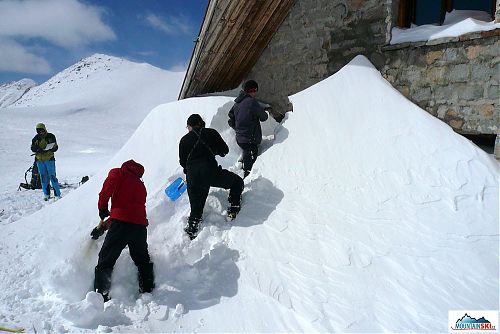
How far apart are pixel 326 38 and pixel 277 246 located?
12.6ft

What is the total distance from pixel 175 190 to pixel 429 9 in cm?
458

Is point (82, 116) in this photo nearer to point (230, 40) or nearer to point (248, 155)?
point (230, 40)

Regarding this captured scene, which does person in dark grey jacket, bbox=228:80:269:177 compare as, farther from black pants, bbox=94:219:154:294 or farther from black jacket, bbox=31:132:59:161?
black jacket, bbox=31:132:59:161

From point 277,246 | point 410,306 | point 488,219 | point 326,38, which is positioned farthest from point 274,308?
point 326,38

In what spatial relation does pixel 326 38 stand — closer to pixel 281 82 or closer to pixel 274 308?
pixel 281 82

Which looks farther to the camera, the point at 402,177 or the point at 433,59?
the point at 433,59

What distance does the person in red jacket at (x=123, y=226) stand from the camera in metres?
3.30

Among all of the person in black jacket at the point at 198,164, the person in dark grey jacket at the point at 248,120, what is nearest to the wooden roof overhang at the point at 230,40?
the person in dark grey jacket at the point at 248,120

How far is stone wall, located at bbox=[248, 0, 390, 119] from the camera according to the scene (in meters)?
5.04

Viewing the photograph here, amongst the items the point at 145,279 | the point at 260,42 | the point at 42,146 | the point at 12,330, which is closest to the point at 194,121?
the point at 145,279

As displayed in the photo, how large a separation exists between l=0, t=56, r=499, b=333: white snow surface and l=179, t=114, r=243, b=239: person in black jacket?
0.85ft

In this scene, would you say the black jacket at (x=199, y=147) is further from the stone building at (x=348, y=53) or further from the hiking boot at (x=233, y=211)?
the stone building at (x=348, y=53)

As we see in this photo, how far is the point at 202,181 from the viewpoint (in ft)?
13.1

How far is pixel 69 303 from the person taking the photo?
10.6 ft
